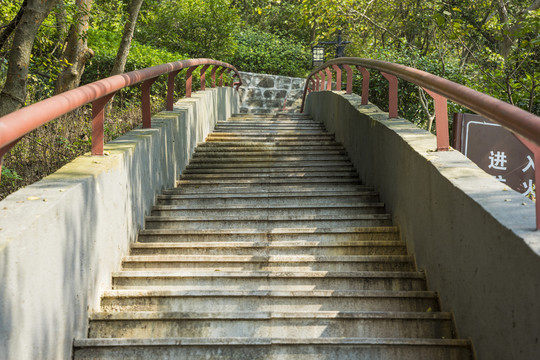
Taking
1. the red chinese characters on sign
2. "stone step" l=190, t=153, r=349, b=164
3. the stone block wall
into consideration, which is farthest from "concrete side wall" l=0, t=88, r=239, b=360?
the stone block wall

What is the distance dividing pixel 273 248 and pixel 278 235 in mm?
237

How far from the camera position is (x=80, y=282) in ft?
11.4

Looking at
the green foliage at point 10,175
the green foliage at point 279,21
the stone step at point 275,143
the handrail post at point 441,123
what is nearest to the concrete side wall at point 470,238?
the handrail post at point 441,123

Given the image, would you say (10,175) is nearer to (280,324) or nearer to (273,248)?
(273,248)

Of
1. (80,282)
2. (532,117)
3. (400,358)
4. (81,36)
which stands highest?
(81,36)

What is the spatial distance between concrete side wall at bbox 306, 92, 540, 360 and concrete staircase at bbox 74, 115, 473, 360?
186 millimetres

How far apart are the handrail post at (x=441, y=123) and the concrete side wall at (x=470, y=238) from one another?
0.26ft

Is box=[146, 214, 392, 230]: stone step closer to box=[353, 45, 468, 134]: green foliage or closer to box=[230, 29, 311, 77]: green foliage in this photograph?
box=[353, 45, 468, 134]: green foliage

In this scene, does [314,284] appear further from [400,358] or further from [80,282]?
[80,282]

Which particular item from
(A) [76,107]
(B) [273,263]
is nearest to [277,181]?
(B) [273,263]

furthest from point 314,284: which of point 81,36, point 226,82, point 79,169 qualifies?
point 226,82

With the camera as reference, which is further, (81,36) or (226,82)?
(226,82)

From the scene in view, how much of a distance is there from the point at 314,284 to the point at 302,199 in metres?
2.13

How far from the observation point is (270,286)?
4168 millimetres
